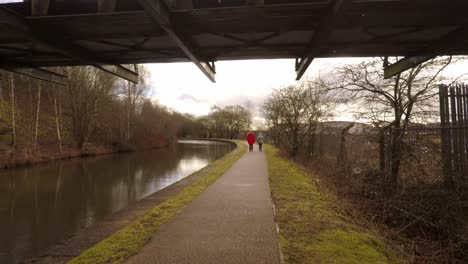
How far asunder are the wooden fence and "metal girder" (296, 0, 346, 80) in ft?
11.6

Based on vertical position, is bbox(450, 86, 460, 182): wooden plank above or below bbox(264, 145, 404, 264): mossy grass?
above

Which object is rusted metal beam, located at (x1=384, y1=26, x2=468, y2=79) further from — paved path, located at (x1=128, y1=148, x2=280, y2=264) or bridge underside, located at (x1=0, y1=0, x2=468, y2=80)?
paved path, located at (x1=128, y1=148, x2=280, y2=264)

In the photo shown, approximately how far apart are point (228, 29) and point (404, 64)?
3.67 metres

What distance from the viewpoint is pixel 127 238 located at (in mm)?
4527

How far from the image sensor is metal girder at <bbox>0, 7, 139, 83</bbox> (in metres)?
3.73

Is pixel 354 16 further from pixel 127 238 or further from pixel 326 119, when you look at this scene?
pixel 326 119

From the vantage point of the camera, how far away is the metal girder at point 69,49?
373 centimetres

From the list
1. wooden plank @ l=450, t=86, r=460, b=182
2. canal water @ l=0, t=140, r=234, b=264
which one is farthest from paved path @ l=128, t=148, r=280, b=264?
wooden plank @ l=450, t=86, r=460, b=182

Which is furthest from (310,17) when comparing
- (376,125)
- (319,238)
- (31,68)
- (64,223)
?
(64,223)

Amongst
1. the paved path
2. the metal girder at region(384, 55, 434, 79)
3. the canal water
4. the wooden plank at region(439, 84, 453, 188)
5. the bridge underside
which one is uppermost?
the bridge underside

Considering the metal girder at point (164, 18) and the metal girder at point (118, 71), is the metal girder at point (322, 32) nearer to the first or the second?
the metal girder at point (164, 18)

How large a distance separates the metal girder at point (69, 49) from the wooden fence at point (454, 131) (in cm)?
692

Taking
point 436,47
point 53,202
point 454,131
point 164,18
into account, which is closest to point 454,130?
point 454,131

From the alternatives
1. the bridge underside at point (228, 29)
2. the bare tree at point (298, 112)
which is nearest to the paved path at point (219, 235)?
the bridge underside at point (228, 29)
